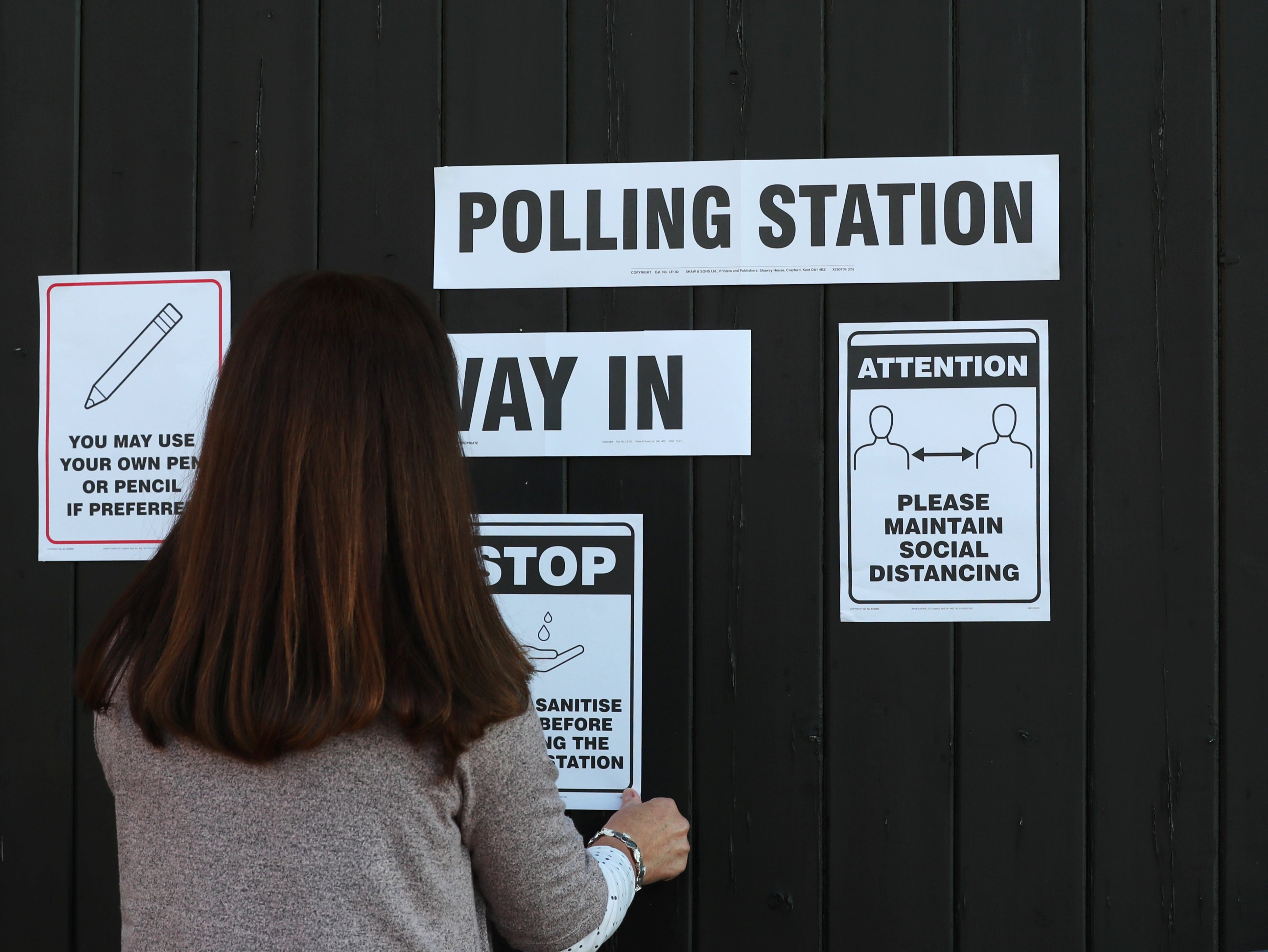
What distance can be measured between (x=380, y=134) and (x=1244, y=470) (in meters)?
1.25

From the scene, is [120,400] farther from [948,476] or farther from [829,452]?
[948,476]

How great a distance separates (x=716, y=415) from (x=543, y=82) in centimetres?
52

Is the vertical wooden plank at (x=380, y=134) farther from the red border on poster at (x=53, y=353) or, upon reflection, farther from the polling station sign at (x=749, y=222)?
the red border on poster at (x=53, y=353)

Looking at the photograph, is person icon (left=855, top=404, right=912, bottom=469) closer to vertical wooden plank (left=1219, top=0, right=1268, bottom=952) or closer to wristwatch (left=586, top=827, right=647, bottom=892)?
vertical wooden plank (left=1219, top=0, right=1268, bottom=952)

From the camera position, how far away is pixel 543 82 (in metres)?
1.39

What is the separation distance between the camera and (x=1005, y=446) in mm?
1330

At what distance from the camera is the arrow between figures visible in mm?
1332

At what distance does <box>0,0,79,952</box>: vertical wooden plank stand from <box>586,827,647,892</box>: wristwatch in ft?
2.64

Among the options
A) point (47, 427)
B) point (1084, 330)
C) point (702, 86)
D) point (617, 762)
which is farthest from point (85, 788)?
point (1084, 330)

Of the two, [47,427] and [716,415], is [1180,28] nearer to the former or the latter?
[716,415]

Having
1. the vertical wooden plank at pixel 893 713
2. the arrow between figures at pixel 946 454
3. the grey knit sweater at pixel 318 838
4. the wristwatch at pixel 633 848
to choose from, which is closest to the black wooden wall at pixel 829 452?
the vertical wooden plank at pixel 893 713

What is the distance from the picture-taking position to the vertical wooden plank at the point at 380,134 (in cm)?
139

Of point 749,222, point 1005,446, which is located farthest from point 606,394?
point 1005,446

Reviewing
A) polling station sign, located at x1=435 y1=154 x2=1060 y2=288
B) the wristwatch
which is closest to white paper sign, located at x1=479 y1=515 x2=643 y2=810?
the wristwatch
